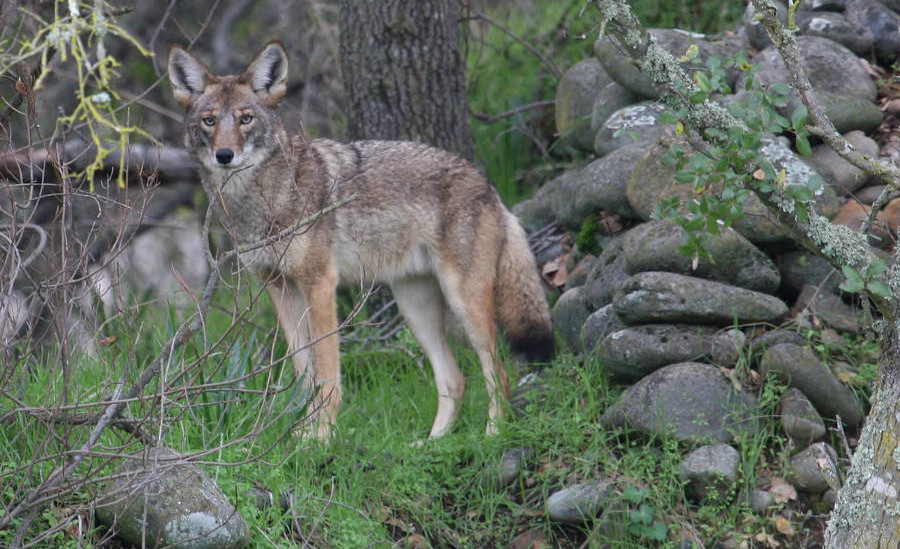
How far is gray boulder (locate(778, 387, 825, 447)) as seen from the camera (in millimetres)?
5113

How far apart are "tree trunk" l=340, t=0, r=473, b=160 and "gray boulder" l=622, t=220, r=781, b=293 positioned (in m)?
1.96

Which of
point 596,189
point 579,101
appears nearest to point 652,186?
point 596,189

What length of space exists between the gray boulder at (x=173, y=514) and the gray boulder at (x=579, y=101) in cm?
439

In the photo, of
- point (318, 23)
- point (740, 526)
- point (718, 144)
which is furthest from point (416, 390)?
point (318, 23)

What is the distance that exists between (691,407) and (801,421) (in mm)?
538

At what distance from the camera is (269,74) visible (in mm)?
5914

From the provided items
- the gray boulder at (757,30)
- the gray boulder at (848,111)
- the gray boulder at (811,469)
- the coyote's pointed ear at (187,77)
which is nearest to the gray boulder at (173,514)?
the coyote's pointed ear at (187,77)

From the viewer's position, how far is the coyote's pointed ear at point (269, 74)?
583 centimetres

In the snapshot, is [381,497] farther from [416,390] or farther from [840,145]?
[840,145]

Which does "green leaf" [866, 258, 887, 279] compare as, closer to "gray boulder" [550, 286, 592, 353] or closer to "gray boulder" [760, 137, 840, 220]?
"gray boulder" [760, 137, 840, 220]

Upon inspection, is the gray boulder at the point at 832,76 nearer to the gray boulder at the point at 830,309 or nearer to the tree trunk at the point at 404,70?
the gray boulder at the point at 830,309

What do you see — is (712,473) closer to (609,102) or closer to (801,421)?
(801,421)

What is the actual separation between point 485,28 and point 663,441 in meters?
5.33

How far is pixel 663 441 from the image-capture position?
5.22 meters
